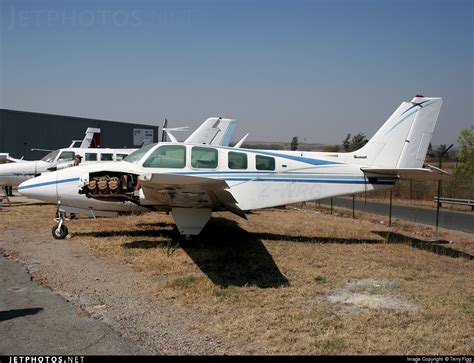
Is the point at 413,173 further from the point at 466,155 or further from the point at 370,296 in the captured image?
the point at 466,155

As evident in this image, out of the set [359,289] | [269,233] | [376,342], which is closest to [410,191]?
[269,233]

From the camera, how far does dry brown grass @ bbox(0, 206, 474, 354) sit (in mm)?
4586

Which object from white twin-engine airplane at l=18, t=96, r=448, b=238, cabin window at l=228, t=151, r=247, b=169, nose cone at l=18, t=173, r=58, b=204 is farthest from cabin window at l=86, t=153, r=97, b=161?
cabin window at l=228, t=151, r=247, b=169

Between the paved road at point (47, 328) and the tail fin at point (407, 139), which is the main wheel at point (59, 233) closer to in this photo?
the paved road at point (47, 328)

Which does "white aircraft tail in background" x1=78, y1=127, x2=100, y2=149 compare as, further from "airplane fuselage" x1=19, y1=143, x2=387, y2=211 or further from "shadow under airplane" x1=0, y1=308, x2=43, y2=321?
"shadow under airplane" x1=0, y1=308, x2=43, y2=321

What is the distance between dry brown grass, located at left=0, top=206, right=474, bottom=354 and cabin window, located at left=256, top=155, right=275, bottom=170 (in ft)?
6.06

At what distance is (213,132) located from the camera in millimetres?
19203

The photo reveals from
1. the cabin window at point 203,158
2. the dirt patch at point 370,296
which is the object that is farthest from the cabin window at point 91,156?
the dirt patch at point 370,296

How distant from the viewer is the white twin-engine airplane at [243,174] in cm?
920

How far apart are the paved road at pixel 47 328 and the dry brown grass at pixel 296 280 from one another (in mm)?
1072

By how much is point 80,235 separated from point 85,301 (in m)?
4.79

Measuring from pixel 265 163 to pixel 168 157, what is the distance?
2.28m

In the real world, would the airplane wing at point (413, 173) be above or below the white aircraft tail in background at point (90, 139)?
below

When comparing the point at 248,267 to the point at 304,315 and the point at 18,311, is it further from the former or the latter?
the point at 18,311
